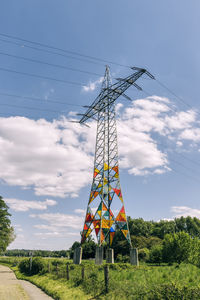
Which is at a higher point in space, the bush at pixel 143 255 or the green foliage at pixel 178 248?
the green foliage at pixel 178 248

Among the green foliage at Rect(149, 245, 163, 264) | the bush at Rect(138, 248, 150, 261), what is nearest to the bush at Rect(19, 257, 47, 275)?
the green foliage at Rect(149, 245, 163, 264)

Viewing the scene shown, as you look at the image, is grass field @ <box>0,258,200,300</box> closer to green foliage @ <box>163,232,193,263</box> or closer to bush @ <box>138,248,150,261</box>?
green foliage @ <box>163,232,193,263</box>

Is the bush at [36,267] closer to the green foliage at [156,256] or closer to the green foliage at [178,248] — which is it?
the green foliage at [178,248]

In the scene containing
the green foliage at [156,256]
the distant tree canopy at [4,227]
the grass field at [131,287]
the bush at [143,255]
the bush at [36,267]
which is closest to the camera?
the grass field at [131,287]

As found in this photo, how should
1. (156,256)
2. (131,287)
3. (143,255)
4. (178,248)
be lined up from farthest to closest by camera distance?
(143,255)
(156,256)
(178,248)
(131,287)

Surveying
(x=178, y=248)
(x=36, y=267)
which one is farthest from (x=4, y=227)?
(x=178, y=248)

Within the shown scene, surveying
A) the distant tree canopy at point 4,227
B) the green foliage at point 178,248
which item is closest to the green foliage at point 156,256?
the green foliage at point 178,248

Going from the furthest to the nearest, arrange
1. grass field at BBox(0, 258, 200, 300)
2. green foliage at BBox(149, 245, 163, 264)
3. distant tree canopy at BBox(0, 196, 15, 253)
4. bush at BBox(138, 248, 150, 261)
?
distant tree canopy at BBox(0, 196, 15, 253) < bush at BBox(138, 248, 150, 261) < green foliage at BBox(149, 245, 163, 264) < grass field at BBox(0, 258, 200, 300)

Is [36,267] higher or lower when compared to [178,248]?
lower

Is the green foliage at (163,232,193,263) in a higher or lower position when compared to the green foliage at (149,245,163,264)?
higher

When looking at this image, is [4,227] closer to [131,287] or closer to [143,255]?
[143,255]

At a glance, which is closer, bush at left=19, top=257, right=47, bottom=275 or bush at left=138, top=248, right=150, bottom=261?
bush at left=19, top=257, right=47, bottom=275

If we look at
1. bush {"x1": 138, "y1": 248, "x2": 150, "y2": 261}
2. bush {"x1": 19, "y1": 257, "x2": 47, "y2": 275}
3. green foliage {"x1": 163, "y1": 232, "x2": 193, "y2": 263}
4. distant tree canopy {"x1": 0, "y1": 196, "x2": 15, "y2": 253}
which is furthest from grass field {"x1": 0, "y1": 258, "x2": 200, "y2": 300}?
distant tree canopy {"x1": 0, "y1": 196, "x2": 15, "y2": 253}

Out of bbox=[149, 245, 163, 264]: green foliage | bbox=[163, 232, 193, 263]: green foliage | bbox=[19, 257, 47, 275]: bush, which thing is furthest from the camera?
bbox=[149, 245, 163, 264]: green foliage
